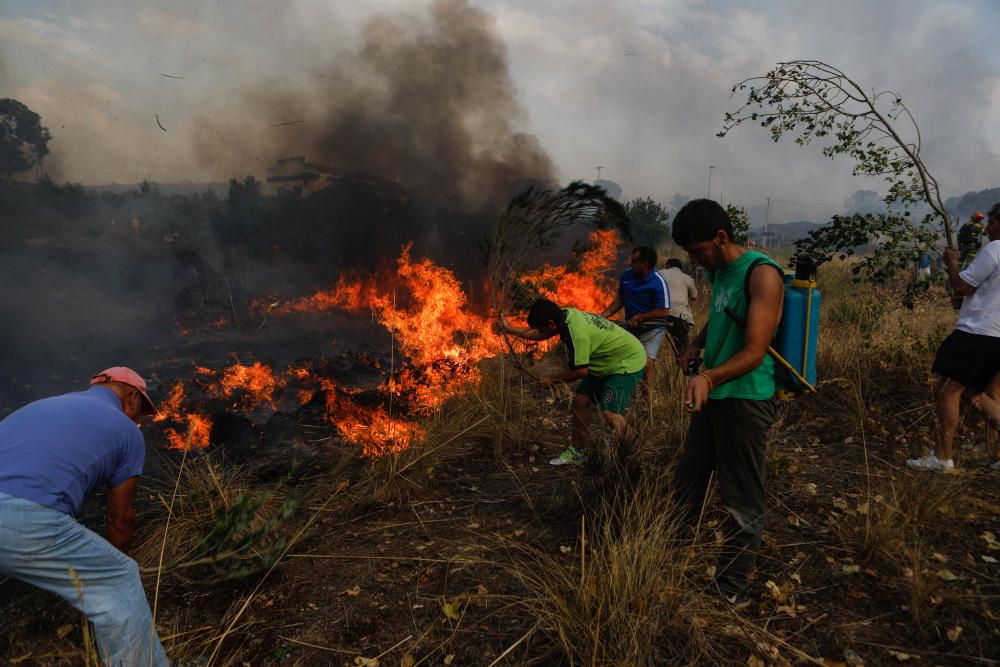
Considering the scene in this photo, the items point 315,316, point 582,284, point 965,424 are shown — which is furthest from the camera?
point 315,316

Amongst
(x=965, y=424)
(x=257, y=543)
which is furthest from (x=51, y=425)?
(x=965, y=424)

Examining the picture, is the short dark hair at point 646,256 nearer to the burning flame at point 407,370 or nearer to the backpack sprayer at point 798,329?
the burning flame at point 407,370

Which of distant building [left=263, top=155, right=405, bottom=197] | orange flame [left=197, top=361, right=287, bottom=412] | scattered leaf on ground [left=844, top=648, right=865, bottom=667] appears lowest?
orange flame [left=197, top=361, right=287, bottom=412]

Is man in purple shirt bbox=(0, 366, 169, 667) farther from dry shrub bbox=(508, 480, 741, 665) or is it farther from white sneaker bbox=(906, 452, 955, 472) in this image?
white sneaker bbox=(906, 452, 955, 472)

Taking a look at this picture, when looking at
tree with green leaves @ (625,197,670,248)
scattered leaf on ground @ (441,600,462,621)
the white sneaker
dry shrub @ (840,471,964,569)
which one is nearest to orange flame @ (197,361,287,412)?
scattered leaf on ground @ (441,600,462,621)

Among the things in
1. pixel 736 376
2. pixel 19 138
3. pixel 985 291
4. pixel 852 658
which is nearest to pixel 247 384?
pixel 736 376

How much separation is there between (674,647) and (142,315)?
43.3ft

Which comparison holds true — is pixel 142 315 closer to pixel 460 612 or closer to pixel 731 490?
pixel 460 612

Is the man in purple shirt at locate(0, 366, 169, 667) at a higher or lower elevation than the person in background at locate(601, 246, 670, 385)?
lower

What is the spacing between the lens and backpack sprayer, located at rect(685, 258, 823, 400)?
254cm

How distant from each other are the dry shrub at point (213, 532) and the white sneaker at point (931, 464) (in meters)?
4.60

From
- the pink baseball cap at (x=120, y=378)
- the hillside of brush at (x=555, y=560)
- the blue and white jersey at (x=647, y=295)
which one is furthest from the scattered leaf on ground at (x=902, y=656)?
the blue and white jersey at (x=647, y=295)

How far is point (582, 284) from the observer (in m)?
10.7

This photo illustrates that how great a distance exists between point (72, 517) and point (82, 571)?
0.84ft
